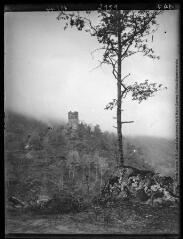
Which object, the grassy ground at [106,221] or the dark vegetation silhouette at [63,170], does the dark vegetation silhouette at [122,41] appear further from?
the grassy ground at [106,221]

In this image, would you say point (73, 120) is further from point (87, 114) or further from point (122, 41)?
point (122, 41)

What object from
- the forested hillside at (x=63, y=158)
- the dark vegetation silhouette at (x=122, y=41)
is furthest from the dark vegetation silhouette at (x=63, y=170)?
the dark vegetation silhouette at (x=122, y=41)

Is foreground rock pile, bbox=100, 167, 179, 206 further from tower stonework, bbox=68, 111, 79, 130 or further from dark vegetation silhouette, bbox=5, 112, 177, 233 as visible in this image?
tower stonework, bbox=68, 111, 79, 130

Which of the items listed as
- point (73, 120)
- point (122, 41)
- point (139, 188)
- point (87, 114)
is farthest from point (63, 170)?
point (122, 41)

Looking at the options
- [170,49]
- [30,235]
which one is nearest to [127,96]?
[170,49]

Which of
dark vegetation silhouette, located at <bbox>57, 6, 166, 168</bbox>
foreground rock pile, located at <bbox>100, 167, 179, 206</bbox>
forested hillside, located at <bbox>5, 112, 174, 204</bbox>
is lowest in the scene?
foreground rock pile, located at <bbox>100, 167, 179, 206</bbox>

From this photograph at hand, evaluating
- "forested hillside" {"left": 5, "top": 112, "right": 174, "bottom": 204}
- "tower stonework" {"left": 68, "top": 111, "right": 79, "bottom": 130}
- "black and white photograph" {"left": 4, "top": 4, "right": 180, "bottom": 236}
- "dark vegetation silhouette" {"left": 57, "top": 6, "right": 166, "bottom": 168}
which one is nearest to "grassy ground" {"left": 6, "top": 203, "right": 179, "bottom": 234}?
"black and white photograph" {"left": 4, "top": 4, "right": 180, "bottom": 236}

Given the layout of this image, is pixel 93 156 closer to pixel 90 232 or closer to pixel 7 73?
pixel 90 232
